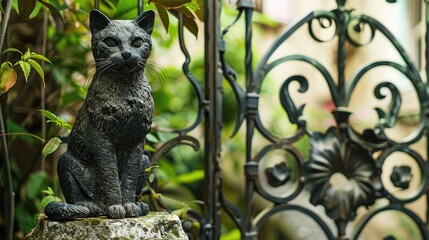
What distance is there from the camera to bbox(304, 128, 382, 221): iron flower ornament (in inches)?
77.9

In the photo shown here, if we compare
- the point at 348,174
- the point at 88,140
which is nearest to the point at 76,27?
the point at 88,140

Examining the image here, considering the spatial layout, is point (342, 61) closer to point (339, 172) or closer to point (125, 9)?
point (339, 172)

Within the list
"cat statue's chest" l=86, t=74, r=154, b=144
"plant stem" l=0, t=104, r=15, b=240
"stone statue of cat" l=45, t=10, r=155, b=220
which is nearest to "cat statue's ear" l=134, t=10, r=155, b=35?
"stone statue of cat" l=45, t=10, r=155, b=220

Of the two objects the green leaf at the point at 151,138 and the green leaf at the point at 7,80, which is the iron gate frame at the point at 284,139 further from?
the green leaf at the point at 7,80

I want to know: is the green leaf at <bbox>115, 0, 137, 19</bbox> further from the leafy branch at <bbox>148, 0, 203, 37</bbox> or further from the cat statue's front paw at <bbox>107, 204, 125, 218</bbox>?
the cat statue's front paw at <bbox>107, 204, 125, 218</bbox>

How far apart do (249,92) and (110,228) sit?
76 cm

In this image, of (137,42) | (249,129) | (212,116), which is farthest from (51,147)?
(249,129)

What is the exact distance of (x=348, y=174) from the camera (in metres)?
2.02

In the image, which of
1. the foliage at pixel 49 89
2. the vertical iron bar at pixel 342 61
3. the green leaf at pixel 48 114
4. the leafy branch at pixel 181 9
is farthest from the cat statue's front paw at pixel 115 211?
the vertical iron bar at pixel 342 61

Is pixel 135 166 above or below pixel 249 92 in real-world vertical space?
below

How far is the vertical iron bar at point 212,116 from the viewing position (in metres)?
1.85

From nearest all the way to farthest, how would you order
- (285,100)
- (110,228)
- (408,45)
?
1. (110,228)
2. (285,100)
3. (408,45)

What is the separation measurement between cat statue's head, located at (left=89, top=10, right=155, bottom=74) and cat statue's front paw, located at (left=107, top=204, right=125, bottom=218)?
280mm

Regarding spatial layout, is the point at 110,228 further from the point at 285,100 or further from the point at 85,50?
the point at 85,50
